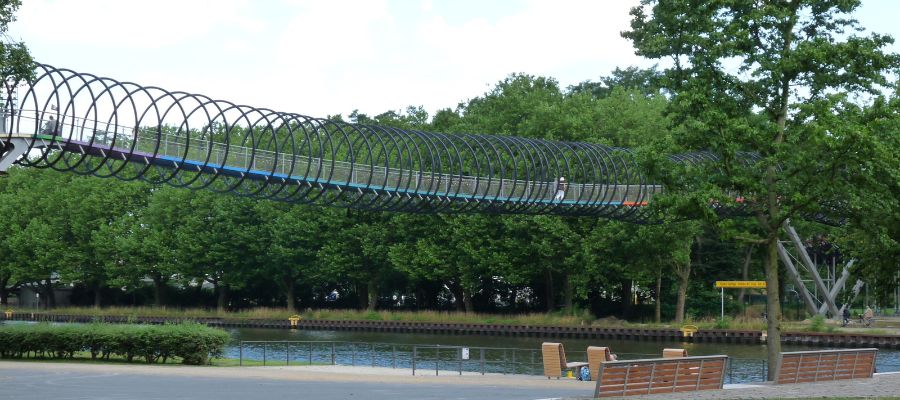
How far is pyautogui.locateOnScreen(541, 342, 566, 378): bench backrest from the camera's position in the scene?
38.2 metres

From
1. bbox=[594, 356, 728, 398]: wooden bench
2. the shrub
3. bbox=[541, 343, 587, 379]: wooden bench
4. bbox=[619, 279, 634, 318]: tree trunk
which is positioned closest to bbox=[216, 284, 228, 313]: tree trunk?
bbox=[619, 279, 634, 318]: tree trunk

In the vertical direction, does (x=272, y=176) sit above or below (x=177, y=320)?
above

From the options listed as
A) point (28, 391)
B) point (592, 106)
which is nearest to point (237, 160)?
point (28, 391)

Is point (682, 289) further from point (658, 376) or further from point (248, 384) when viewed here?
point (658, 376)

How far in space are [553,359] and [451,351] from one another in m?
28.0

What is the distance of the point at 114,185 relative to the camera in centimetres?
11900

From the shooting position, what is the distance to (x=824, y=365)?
32.2 m

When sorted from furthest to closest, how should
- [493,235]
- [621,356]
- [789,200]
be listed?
[493,235], [621,356], [789,200]

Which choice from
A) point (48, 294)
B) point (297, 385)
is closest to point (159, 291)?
point (48, 294)

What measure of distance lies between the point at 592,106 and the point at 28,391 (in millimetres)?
69481

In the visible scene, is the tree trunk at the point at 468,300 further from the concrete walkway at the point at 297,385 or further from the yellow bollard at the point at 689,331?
the concrete walkway at the point at 297,385

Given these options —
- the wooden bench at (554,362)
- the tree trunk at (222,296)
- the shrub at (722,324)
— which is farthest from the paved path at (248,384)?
the tree trunk at (222,296)

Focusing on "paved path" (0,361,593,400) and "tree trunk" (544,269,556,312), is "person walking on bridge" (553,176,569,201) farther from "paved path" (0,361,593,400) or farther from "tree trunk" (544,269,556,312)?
"paved path" (0,361,593,400)

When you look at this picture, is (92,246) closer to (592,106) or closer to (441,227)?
(441,227)
